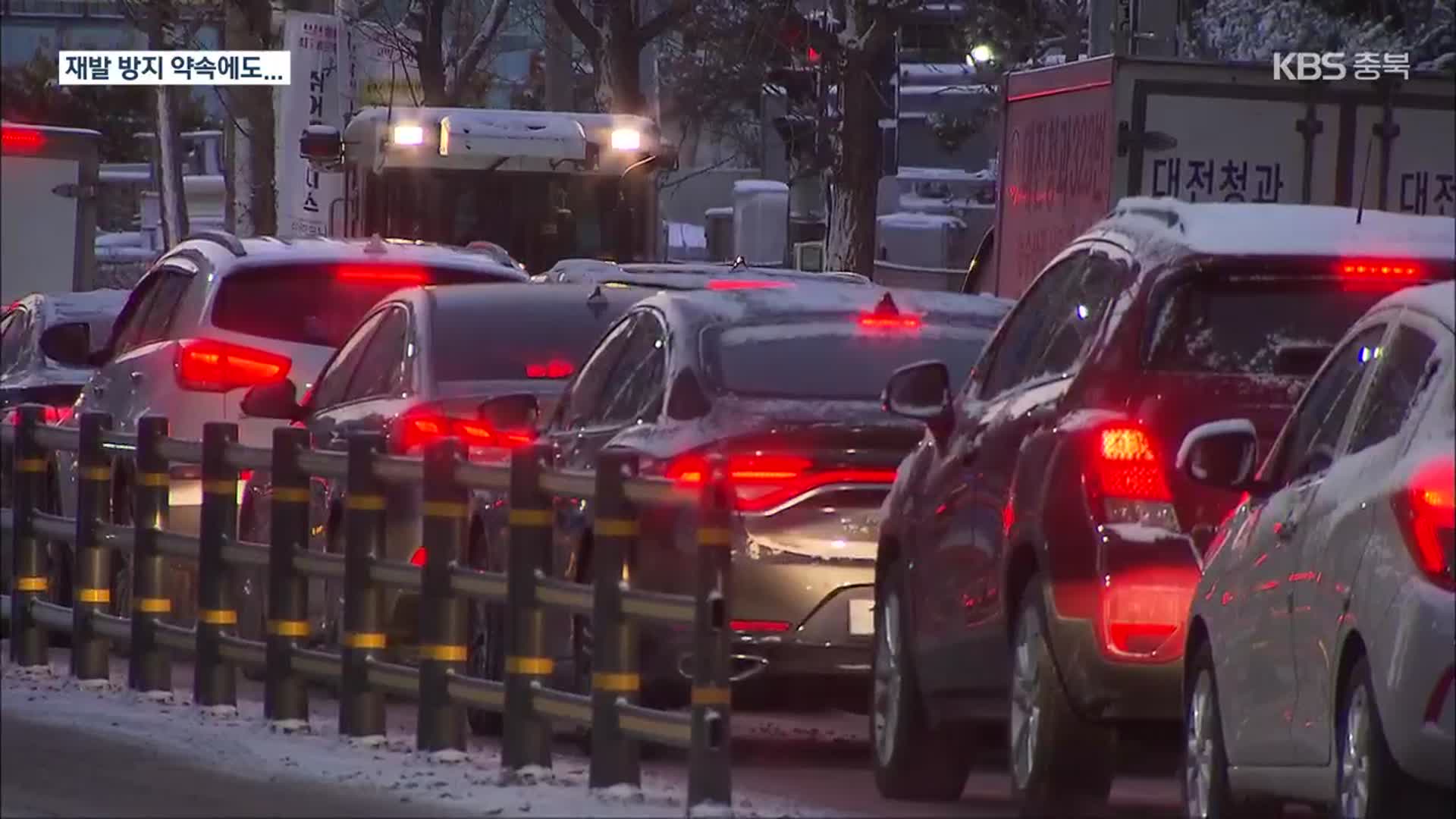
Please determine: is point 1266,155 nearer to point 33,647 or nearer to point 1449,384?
point 33,647

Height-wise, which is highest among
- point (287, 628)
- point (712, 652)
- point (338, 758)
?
point (712, 652)

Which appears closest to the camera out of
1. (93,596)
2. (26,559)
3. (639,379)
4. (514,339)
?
(639,379)

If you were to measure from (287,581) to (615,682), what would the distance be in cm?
221

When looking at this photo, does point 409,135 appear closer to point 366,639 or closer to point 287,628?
point 287,628

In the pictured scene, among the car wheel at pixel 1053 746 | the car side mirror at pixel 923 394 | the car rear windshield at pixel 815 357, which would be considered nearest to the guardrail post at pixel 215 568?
the car rear windshield at pixel 815 357

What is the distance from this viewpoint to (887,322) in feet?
39.6

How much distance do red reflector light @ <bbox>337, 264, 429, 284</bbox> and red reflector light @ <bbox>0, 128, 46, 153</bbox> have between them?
28.6ft

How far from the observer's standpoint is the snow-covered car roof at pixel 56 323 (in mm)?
19547

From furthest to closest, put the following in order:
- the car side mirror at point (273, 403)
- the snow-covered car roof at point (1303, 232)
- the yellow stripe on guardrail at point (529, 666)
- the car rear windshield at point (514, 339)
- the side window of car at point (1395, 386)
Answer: the car side mirror at point (273, 403), the car rear windshield at point (514, 339), the yellow stripe on guardrail at point (529, 666), the snow-covered car roof at point (1303, 232), the side window of car at point (1395, 386)

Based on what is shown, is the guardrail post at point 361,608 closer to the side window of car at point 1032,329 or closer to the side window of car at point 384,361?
the side window of car at point 1032,329

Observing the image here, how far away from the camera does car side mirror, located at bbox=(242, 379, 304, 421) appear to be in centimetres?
1430

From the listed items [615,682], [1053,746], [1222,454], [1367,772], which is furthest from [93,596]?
[1367,772]

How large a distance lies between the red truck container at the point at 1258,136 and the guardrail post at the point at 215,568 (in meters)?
7.96

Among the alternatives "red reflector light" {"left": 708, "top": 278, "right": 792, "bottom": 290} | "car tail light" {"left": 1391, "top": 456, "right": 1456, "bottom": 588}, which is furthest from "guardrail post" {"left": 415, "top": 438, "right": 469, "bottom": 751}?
"car tail light" {"left": 1391, "top": 456, "right": 1456, "bottom": 588}
